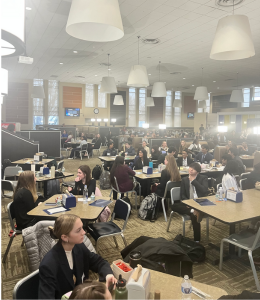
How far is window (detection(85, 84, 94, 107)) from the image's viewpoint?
1973 centimetres

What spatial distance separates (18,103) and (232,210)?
55.9ft

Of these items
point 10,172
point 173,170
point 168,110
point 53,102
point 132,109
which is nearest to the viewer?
point 173,170

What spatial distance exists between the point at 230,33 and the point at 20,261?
4301mm

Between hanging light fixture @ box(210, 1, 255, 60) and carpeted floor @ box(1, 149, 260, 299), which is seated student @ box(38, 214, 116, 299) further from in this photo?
hanging light fixture @ box(210, 1, 255, 60)

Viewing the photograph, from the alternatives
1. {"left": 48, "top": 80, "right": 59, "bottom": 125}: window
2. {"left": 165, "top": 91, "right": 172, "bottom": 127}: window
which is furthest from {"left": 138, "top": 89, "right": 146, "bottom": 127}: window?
{"left": 48, "top": 80, "right": 59, "bottom": 125}: window

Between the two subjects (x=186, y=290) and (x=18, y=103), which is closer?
(x=186, y=290)

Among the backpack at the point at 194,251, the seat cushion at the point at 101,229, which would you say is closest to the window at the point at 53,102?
the seat cushion at the point at 101,229

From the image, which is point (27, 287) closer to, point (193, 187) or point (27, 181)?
Result: point (27, 181)

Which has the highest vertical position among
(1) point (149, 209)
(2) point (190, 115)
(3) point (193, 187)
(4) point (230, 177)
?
(2) point (190, 115)

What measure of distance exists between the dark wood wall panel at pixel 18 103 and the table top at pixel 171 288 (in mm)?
17579

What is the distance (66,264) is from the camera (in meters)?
1.96

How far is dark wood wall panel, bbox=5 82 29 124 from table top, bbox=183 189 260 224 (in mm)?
16344

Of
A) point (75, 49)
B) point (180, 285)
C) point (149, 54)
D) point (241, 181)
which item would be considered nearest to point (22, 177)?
point (180, 285)

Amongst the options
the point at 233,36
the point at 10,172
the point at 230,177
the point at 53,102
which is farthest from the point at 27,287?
the point at 53,102
